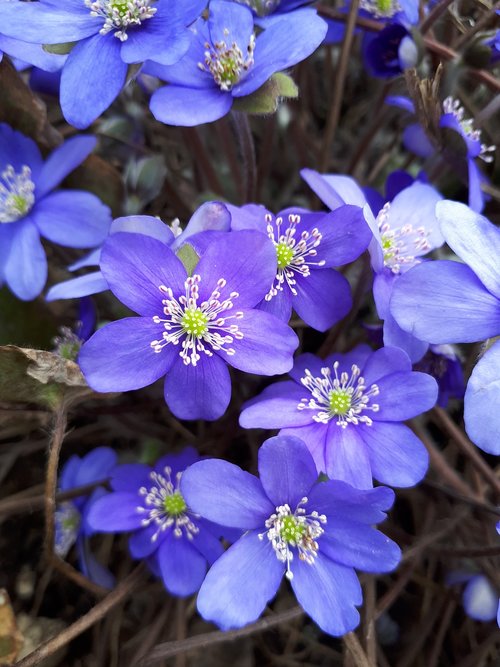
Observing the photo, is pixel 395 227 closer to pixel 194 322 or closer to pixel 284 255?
pixel 284 255

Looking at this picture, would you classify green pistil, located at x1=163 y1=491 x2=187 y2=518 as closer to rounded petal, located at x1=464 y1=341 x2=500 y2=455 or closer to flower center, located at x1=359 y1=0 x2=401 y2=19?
rounded petal, located at x1=464 y1=341 x2=500 y2=455

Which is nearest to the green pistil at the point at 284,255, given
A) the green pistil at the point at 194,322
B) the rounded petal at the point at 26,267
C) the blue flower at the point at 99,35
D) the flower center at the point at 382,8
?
the green pistil at the point at 194,322

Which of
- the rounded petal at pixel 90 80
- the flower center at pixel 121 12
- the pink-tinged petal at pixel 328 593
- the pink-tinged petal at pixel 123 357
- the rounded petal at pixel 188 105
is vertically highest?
the flower center at pixel 121 12

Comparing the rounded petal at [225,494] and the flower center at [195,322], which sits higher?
the flower center at [195,322]

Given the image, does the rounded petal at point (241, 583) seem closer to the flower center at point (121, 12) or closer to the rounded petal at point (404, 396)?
the rounded petal at point (404, 396)

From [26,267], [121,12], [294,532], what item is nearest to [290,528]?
[294,532]

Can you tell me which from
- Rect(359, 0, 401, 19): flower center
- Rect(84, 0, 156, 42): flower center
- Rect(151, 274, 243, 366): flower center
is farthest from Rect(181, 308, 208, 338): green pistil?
Rect(359, 0, 401, 19): flower center

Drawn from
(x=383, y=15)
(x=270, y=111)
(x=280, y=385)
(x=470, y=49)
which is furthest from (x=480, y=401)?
(x=383, y=15)
